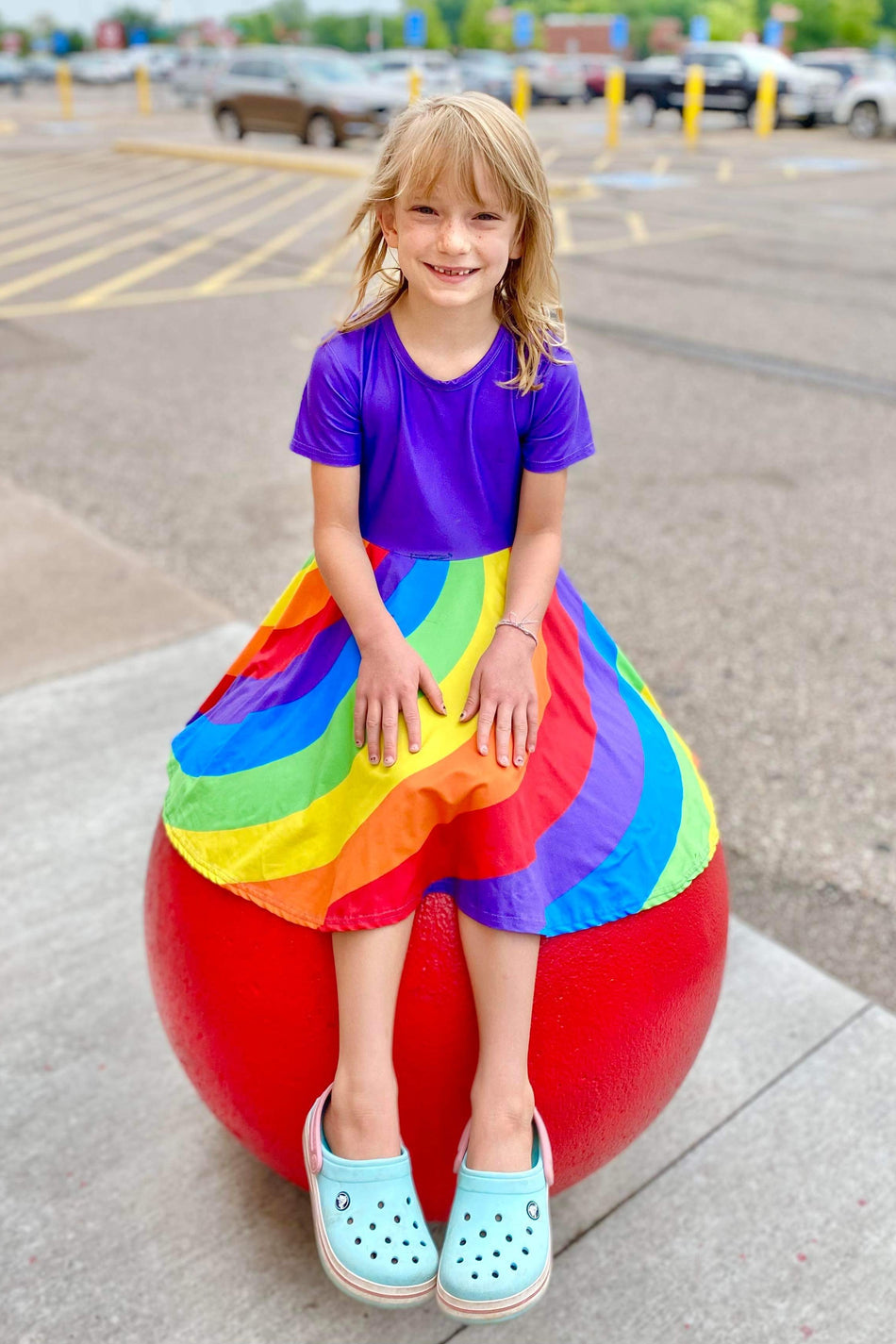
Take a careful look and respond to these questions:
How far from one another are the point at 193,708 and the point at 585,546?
219 cm

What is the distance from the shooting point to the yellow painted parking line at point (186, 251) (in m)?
10.3

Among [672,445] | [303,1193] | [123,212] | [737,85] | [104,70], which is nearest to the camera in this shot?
[303,1193]

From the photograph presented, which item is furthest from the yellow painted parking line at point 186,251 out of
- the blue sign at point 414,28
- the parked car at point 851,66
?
the parked car at point 851,66

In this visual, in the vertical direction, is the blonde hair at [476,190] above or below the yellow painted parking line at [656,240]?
above

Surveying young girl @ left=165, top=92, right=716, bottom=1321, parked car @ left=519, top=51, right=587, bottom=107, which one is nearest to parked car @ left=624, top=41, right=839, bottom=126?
parked car @ left=519, top=51, right=587, bottom=107

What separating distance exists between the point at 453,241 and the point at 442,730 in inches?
28.8

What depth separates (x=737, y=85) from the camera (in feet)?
86.8

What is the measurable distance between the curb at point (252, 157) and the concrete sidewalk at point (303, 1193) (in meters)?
15.2

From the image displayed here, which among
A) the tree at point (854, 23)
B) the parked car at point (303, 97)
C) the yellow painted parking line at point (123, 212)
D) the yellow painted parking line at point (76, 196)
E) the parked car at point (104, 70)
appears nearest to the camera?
the yellow painted parking line at point (123, 212)

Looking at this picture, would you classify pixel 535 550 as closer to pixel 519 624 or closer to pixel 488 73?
pixel 519 624

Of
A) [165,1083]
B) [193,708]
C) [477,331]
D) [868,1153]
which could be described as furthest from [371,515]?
[193,708]

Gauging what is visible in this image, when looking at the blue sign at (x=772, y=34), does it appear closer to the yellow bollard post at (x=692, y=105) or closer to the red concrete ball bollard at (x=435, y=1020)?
the yellow bollard post at (x=692, y=105)

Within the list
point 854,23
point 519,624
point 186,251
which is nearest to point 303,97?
point 186,251

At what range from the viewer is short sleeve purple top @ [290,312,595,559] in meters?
1.94
